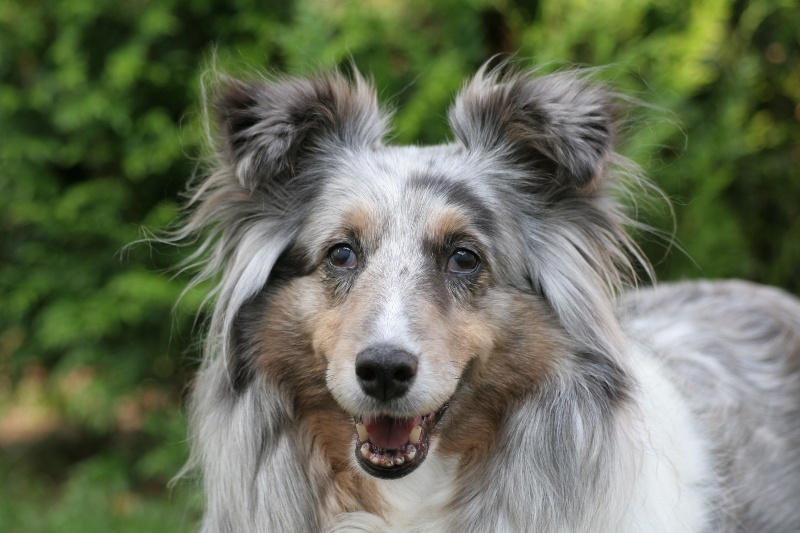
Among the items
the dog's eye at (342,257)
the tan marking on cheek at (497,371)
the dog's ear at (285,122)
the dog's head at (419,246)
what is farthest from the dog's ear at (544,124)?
the dog's eye at (342,257)

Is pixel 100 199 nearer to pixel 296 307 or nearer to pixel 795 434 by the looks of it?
pixel 296 307

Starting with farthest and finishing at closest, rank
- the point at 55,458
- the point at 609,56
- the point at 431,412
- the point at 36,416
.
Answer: the point at 36,416 < the point at 55,458 < the point at 609,56 < the point at 431,412

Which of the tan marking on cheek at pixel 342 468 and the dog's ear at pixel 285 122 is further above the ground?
the dog's ear at pixel 285 122

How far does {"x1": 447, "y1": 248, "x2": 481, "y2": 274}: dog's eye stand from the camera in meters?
3.07

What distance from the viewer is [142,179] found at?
241 inches

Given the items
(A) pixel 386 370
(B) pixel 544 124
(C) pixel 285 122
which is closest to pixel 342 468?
(A) pixel 386 370

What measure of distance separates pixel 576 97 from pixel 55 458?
5385mm

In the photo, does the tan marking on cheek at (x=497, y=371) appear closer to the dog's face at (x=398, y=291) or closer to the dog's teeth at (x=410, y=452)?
the dog's face at (x=398, y=291)

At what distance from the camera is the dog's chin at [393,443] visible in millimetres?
2861

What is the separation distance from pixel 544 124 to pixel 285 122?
0.88m

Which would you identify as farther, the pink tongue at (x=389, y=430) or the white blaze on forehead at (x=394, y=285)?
the pink tongue at (x=389, y=430)

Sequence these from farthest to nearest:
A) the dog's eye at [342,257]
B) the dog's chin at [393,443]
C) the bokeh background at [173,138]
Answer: the bokeh background at [173,138] → the dog's eye at [342,257] → the dog's chin at [393,443]

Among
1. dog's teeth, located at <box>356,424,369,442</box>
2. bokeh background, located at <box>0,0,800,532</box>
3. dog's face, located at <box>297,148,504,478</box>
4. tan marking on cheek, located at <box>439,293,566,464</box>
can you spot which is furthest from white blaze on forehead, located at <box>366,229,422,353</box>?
bokeh background, located at <box>0,0,800,532</box>

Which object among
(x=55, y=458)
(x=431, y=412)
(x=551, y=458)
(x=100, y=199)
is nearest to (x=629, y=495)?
(x=551, y=458)
